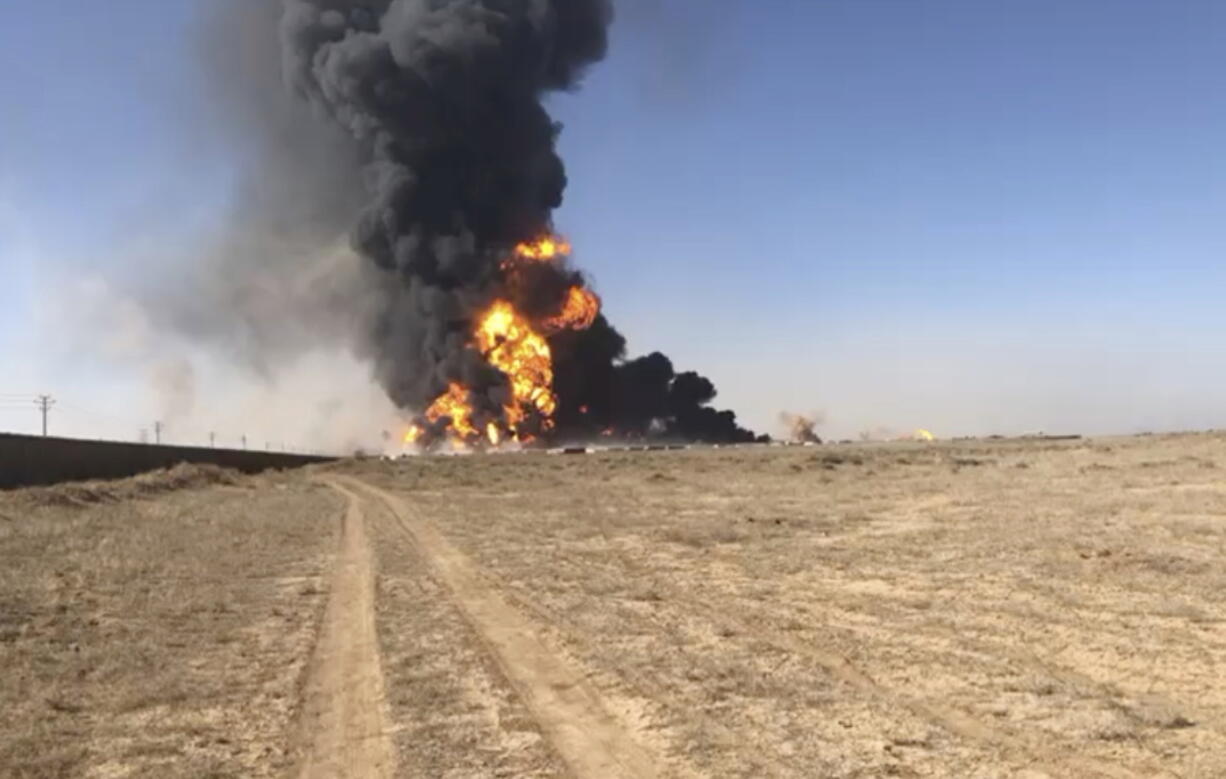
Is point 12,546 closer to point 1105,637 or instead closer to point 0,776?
point 0,776

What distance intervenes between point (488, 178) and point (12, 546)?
241 ft

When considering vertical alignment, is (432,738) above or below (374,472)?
below

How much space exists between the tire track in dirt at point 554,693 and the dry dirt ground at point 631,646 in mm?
41

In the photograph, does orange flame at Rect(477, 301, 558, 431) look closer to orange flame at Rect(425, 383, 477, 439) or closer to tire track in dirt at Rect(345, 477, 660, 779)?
orange flame at Rect(425, 383, 477, 439)

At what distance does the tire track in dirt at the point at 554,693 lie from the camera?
26.9ft

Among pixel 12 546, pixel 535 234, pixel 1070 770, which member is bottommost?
pixel 1070 770

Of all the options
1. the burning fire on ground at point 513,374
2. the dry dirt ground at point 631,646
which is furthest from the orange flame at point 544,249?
the dry dirt ground at point 631,646

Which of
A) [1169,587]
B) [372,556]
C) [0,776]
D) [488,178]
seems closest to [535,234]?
[488,178]

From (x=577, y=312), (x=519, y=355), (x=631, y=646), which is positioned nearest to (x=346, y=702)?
(x=631, y=646)

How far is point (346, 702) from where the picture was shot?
1028cm

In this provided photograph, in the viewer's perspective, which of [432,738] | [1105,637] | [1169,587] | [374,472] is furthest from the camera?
[374,472]

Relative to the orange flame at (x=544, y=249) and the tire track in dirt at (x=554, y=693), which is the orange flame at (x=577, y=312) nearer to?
the orange flame at (x=544, y=249)

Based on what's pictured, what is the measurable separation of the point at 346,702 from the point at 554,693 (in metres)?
1.99

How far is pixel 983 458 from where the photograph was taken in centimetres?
5994
